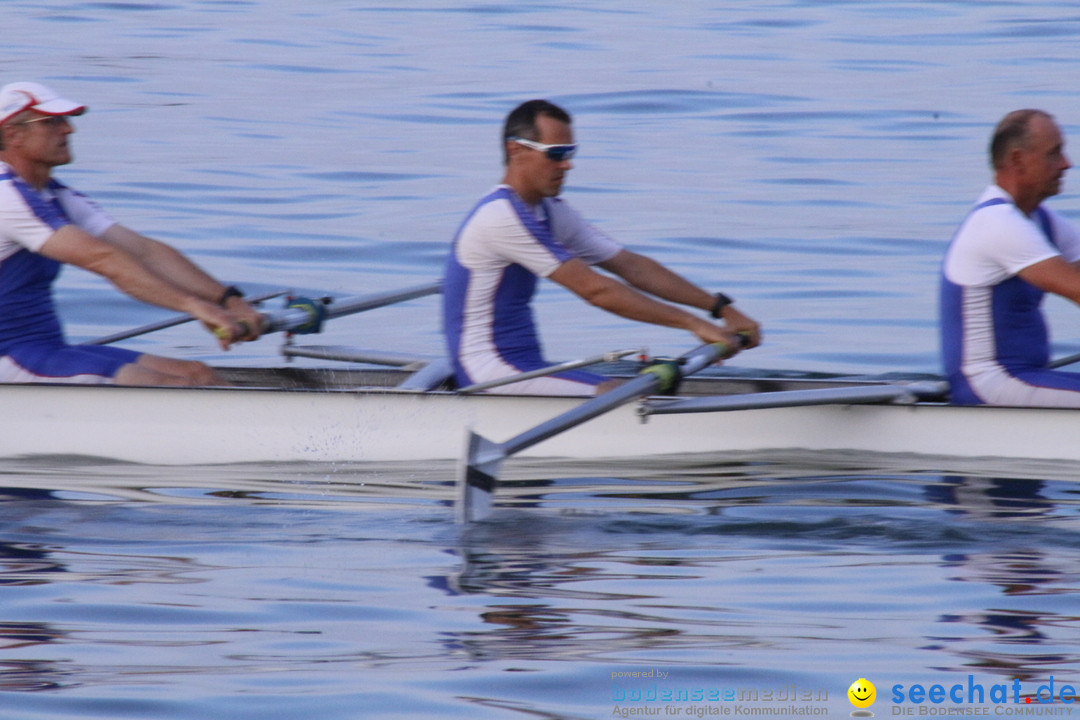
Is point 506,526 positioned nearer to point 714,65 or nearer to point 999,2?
point 714,65

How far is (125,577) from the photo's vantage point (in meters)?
5.08

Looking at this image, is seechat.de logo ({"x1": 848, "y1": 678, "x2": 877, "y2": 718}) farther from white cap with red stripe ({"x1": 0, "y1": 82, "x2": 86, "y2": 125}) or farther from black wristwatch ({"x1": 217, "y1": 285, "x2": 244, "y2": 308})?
white cap with red stripe ({"x1": 0, "y1": 82, "x2": 86, "y2": 125})

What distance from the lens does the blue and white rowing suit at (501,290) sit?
6.24 m

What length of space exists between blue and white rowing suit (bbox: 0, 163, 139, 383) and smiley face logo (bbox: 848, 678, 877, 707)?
341cm

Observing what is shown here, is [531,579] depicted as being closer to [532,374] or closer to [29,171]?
[532,374]

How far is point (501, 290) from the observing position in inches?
251

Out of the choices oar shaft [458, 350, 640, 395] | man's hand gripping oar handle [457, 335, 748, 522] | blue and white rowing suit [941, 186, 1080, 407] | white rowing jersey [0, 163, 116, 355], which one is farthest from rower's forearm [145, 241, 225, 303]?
blue and white rowing suit [941, 186, 1080, 407]

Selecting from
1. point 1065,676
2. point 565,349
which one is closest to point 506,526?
point 1065,676

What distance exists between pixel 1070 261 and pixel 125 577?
355cm

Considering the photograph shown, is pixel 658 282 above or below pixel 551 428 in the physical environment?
above

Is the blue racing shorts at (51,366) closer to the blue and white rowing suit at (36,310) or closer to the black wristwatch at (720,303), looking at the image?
the blue and white rowing suit at (36,310)

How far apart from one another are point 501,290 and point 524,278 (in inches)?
4.2

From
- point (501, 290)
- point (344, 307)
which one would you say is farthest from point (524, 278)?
point (344, 307)

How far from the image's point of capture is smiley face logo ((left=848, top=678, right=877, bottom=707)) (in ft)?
13.3
